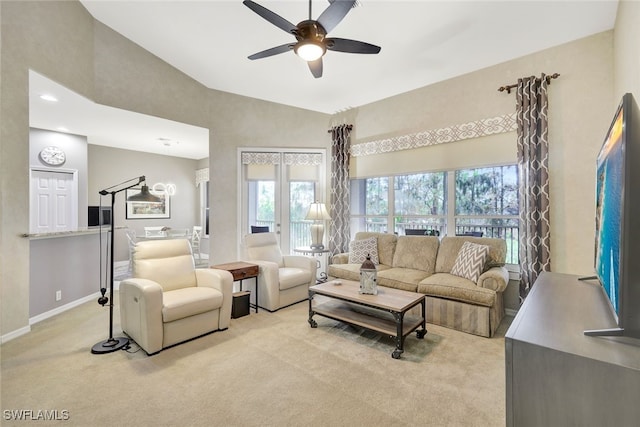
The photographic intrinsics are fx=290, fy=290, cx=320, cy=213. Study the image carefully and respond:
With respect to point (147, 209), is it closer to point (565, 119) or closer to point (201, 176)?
point (201, 176)

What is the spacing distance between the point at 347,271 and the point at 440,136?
2.30m

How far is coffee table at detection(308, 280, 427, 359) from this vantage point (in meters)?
2.54

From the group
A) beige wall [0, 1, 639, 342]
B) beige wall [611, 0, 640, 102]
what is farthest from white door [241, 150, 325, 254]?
beige wall [611, 0, 640, 102]

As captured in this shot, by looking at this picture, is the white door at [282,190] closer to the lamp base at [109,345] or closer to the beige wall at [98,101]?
the beige wall at [98,101]

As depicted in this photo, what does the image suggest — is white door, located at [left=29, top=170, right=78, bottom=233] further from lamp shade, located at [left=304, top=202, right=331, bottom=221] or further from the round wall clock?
lamp shade, located at [left=304, top=202, right=331, bottom=221]

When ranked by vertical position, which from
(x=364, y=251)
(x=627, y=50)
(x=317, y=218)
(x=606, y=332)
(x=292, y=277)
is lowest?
(x=292, y=277)

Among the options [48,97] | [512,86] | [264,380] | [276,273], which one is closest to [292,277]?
[276,273]

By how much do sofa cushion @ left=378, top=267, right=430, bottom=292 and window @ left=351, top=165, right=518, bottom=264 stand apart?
895 millimetres

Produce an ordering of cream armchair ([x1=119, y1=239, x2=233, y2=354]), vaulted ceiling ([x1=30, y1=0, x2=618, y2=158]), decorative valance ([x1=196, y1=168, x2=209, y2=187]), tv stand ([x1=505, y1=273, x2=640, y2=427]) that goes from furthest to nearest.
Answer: decorative valance ([x1=196, y1=168, x2=209, y2=187])
vaulted ceiling ([x1=30, y1=0, x2=618, y2=158])
cream armchair ([x1=119, y1=239, x2=233, y2=354])
tv stand ([x1=505, y1=273, x2=640, y2=427])

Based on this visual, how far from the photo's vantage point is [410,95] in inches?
174

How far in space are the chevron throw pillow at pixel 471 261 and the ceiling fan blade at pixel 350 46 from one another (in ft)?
7.97

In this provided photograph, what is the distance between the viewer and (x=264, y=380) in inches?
85.7

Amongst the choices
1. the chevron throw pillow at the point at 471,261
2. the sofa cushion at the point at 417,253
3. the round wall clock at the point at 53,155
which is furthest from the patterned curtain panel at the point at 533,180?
the round wall clock at the point at 53,155

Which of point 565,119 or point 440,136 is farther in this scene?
point 440,136
